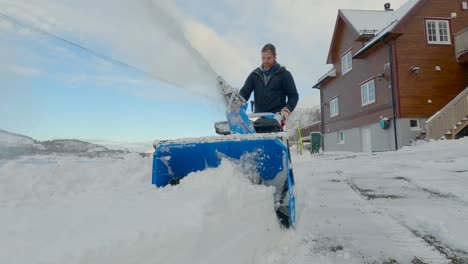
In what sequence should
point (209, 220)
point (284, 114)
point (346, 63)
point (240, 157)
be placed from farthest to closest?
point (346, 63), point (284, 114), point (240, 157), point (209, 220)

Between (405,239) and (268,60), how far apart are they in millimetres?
2631

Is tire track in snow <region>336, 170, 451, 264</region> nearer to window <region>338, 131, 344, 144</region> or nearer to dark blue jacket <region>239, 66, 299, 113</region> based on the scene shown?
dark blue jacket <region>239, 66, 299, 113</region>

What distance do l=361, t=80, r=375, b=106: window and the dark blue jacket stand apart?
15.3m

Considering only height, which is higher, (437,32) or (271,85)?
(437,32)

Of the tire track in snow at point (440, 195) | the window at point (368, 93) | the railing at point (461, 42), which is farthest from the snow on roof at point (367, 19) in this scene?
the tire track in snow at point (440, 195)

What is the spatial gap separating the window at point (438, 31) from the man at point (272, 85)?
50.3 ft

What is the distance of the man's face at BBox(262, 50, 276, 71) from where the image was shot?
417 cm

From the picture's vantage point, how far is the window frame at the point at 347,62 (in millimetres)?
20737

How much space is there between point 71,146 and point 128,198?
4438 millimetres

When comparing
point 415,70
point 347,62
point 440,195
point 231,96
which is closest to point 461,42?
point 415,70

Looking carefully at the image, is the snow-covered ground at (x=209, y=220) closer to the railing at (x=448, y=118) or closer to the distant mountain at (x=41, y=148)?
the distant mountain at (x=41, y=148)

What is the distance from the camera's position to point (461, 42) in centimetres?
1504

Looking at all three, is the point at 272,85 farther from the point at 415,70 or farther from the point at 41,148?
the point at 415,70

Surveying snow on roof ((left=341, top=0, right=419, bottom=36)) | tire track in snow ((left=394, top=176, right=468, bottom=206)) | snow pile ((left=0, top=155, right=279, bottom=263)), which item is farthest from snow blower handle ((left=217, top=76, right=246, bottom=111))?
snow on roof ((left=341, top=0, right=419, bottom=36))
